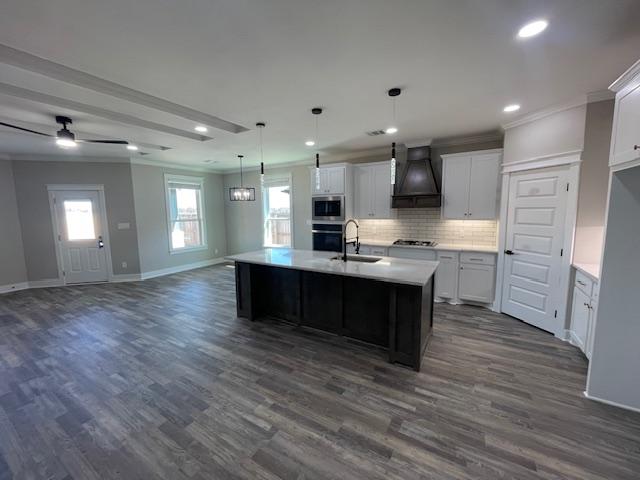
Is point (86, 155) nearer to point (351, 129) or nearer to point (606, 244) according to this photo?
point (351, 129)

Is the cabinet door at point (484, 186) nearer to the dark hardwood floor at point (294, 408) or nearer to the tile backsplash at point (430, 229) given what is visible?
the tile backsplash at point (430, 229)

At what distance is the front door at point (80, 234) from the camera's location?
5.74m

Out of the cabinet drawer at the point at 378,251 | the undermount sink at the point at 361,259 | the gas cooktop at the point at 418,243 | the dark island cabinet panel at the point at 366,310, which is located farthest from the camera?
the cabinet drawer at the point at 378,251

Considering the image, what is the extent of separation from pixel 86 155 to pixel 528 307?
858 cm

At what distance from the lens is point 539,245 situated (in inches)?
137

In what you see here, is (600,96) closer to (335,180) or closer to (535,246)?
(535,246)

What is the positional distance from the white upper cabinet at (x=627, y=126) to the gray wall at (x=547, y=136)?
3.89 ft

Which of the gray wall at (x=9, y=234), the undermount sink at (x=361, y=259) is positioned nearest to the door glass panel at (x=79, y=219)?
the gray wall at (x=9, y=234)

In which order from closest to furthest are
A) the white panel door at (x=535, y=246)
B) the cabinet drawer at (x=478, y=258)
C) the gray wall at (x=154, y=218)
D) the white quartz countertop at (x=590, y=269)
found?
the white quartz countertop at (x=590, y=269) < the white panel door at (x=535, y=246) < the cabinet drawer at (x=478, y=258) < the gray wall at (x=154, y=218)

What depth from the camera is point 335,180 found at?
5.41 m

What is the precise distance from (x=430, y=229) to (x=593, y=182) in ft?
7.49

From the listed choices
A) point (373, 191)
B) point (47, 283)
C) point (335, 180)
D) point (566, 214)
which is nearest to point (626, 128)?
point (566, 214)

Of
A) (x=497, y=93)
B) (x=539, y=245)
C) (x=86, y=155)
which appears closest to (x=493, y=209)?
(x=539, y=245)

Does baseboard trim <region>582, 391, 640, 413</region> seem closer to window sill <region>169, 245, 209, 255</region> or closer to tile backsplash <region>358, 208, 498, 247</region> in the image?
tile backsplash <region>358, 208, 498, 247</region>
